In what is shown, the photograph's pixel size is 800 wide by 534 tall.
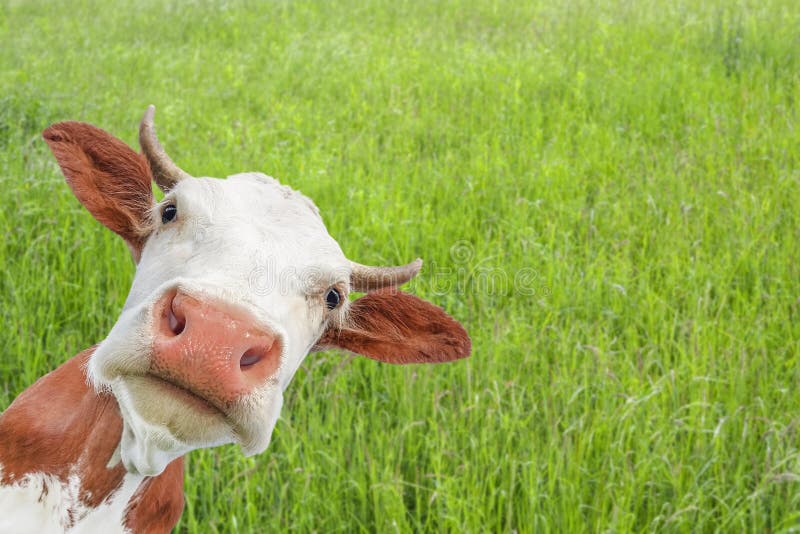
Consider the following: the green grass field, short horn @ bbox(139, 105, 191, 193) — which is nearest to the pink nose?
short horn @ bbox(139, 105, 191, 193)

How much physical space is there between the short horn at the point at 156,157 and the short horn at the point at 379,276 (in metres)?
0.52

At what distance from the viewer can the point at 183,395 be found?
1.50 m

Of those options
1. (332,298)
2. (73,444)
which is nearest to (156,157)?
(332,298)

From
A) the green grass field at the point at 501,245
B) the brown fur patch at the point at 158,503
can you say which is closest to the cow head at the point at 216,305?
the brown fur patch at the point at 158,503

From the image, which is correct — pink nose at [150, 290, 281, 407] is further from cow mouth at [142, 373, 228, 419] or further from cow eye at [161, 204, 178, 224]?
cow eye at [161, 204, 178, 224]

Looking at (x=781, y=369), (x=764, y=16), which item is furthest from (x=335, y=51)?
(x=781, y=369)

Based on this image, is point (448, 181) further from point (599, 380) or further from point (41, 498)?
point (41, 498)

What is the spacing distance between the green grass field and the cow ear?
117 centimetres

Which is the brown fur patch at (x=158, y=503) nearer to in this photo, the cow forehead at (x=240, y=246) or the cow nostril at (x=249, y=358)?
the cow forehead at (x=240, y=246)

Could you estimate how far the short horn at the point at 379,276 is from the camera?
2018mm

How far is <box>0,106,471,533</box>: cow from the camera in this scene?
151 cm

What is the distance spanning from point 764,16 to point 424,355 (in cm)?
851

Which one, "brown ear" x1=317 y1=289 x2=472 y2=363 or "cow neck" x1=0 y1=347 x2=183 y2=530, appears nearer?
"cow neck" x1=0 y1=347 x2=183 y2=530

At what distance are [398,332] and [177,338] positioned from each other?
Result: 80 cm
